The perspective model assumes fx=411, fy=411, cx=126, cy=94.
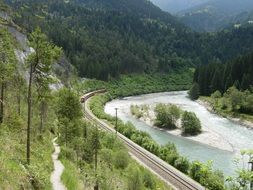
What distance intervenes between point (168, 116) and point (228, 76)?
2160 inches

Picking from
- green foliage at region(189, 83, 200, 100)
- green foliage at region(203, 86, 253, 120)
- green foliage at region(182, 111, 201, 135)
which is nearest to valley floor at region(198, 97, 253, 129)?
green foliage at region(203, 86, 253, 120)

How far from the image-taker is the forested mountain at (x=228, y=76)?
14162cm

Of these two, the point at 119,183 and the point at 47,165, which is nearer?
the point at 47,165

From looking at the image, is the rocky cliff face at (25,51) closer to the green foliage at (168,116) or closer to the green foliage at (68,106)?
the green foliage at (168,116)

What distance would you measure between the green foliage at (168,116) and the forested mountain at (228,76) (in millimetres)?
40832

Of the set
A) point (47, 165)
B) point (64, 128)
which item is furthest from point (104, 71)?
point (47, 165)

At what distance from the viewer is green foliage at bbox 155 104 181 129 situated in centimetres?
10625

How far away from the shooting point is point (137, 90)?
190m

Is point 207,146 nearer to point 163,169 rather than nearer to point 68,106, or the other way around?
point 163,169

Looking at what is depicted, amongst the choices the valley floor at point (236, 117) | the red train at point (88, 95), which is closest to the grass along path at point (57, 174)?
the valley floor at point (236, 117)

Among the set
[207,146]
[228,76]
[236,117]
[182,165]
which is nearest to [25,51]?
[207,146]

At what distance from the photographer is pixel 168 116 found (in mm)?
107750

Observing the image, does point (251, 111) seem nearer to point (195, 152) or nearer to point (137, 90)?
point (195, 152)

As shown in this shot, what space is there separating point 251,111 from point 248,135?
23.7 meters
